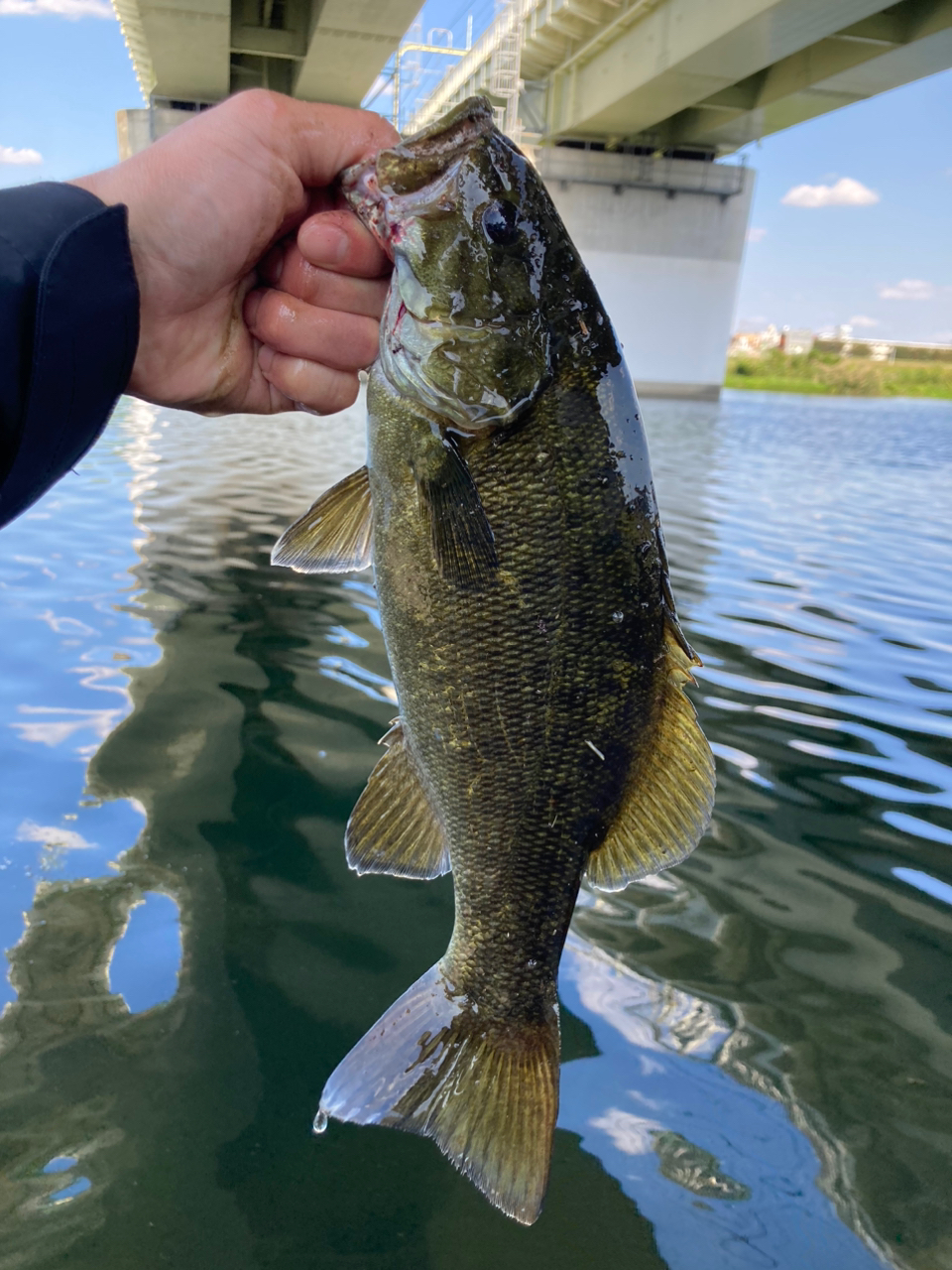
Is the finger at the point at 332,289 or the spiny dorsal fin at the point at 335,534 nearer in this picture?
the spiny dorsal fin at the point at 335,534

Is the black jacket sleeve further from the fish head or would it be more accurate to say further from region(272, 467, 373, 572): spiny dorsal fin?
the fish head

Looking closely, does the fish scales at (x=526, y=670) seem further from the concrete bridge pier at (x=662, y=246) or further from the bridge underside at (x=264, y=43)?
the concrete bridge pier at (x=662, y=246)

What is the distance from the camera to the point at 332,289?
2.54 m

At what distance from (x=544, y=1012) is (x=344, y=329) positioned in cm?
184

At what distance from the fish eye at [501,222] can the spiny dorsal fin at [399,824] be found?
110cm

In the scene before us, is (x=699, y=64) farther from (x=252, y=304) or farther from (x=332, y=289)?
(x=332, y=289)

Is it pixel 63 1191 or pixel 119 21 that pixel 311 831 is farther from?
pixel 119 21

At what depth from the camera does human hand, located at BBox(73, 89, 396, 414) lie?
7.77ft

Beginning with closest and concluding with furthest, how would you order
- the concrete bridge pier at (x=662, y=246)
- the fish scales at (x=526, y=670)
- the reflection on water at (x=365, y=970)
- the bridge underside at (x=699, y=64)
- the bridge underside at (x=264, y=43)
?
the fish scales at (x=526, y=670) → the reflection on water at (x=365, y=970) → the bridge underside at (x=699, y=64) → the bridge underside at (x=264, y=43) → the concrete bridge pier at (x=662, y=246)

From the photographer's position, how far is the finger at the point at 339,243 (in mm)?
2342

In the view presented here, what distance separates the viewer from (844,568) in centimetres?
852

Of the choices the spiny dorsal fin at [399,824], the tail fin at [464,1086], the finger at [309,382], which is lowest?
the tail fin at [464,1086]

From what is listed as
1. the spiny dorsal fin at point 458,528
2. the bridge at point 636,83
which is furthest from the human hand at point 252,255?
the bridge at point 636,83

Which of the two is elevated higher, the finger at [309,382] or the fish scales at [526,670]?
the finger at [309,382]
